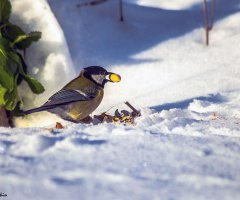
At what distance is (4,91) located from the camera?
198cm

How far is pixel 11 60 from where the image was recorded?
204 cm

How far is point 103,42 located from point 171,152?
1.83 meters

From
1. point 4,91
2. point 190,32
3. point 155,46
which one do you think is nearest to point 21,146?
point 4,91

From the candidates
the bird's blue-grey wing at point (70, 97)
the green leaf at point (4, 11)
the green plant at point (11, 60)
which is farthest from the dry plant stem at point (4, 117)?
the bird's blue-grey wing at point (70, 97)

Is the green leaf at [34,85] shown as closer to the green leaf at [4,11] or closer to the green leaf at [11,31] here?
the green leaf at [11,31]

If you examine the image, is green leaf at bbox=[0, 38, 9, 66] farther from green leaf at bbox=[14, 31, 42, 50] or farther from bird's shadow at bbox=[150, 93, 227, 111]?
bird's shadow at bbox=[150, 93, 227, 111]

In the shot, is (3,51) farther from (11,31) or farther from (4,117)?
(4,117)

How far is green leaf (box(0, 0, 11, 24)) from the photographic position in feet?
6.83

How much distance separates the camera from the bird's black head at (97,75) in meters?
1.75

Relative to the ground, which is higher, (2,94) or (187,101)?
(187,101)

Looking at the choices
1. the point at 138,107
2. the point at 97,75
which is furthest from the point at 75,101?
the point at 138,107

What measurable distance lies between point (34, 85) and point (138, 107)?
25.1 inches

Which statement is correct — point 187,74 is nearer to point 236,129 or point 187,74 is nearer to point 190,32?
point 190,32

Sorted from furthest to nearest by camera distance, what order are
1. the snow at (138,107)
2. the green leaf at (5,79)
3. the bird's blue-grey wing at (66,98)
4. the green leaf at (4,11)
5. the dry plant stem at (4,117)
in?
1. the dry plant stem at (4,117)
2. the green leaf at (4,11)
3. the green leaf at (5,79)
4. the bird's blue-grey wing at (66,98)
5. the snow at (138,107)
